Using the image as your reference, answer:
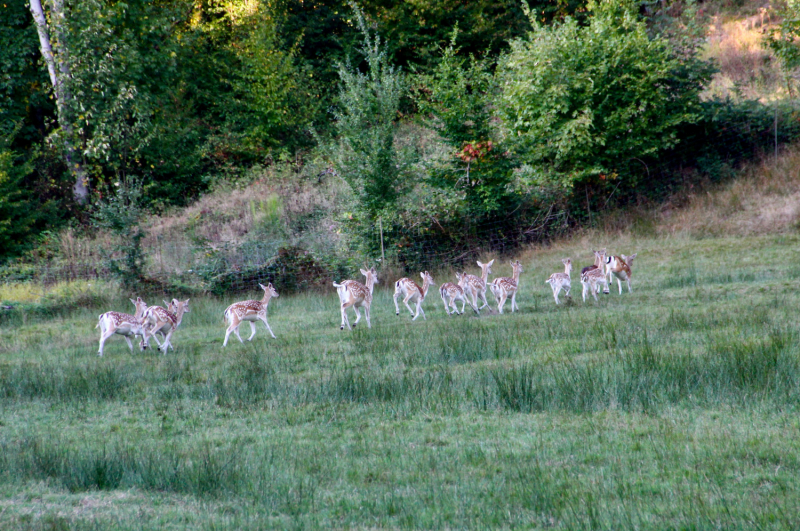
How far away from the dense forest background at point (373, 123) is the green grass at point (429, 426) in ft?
34.2

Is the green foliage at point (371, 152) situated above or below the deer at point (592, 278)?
above

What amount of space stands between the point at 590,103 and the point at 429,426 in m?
19.0

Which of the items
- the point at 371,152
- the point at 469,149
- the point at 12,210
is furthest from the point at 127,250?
the point at 469,149

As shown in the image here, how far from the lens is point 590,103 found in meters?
24.8

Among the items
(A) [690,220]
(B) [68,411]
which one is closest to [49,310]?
(B) [68,411]

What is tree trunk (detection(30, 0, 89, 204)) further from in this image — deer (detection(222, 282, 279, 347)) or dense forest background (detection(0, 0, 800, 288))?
deer (detection(222, 282, 279, 347))

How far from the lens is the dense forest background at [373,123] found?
2450 cm

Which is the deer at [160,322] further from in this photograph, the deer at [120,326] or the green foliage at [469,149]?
the green foliage at [469,149]

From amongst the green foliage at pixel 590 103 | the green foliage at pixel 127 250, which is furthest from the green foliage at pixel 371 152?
the green foliage at pixel 127 250

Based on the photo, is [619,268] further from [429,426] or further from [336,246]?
[429,426]

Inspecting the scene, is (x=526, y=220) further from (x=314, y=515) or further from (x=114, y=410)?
(x=314, y=515)

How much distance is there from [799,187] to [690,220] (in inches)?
147

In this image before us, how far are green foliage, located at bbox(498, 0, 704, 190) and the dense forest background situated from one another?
0.08 meters

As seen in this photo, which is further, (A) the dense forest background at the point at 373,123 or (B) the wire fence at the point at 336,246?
(A) the dense forest background at the point at 373,123
